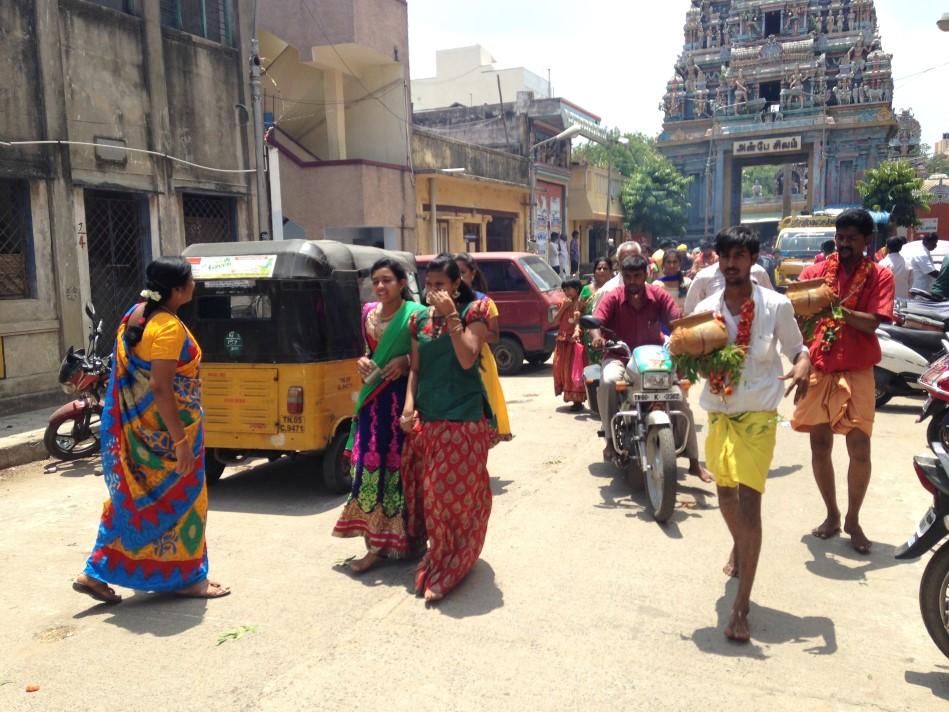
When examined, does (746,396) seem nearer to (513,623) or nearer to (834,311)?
(834,311)

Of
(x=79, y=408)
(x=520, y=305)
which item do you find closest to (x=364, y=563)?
(x=79, y=408)

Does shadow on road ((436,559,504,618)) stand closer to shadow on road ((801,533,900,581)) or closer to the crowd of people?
the crowd of people

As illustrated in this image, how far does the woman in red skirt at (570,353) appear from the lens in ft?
28.7

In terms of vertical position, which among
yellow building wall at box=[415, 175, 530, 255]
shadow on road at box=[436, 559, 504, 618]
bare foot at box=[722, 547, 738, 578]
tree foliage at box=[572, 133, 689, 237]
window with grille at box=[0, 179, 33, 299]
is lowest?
shadow on road at box=[436, 559, 504, 618]

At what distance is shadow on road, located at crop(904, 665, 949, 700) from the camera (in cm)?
307

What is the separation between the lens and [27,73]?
9.39m

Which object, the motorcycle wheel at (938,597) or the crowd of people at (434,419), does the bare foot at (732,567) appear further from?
the motorcycle wheel at (938,597)

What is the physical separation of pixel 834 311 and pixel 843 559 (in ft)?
4.57

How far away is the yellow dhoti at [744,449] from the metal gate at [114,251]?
9.23 meters

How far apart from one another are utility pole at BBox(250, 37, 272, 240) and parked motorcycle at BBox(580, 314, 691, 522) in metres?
8.46

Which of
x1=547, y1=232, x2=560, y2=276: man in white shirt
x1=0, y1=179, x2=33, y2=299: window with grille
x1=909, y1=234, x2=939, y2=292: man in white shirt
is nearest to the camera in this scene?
x1=0, y1=179, x2=33, y2=299: window with grille

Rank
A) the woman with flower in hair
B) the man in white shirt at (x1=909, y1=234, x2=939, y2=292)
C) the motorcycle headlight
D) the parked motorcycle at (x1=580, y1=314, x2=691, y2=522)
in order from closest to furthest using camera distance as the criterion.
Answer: the woman with flower in hair
the parked motorcycle at (x1=580, y1=314, x2=691, y2=522)
the motorcycle headlight
the man in white shirt at (x1=909, y1=234, x2=939, y2=292)

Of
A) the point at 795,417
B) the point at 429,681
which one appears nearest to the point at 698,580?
the point at 795,417

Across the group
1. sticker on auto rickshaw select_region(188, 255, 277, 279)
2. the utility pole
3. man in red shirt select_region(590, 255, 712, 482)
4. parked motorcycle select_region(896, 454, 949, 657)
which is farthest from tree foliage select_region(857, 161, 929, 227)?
parked motorcycle select_region(896, 454, 949, 657)
